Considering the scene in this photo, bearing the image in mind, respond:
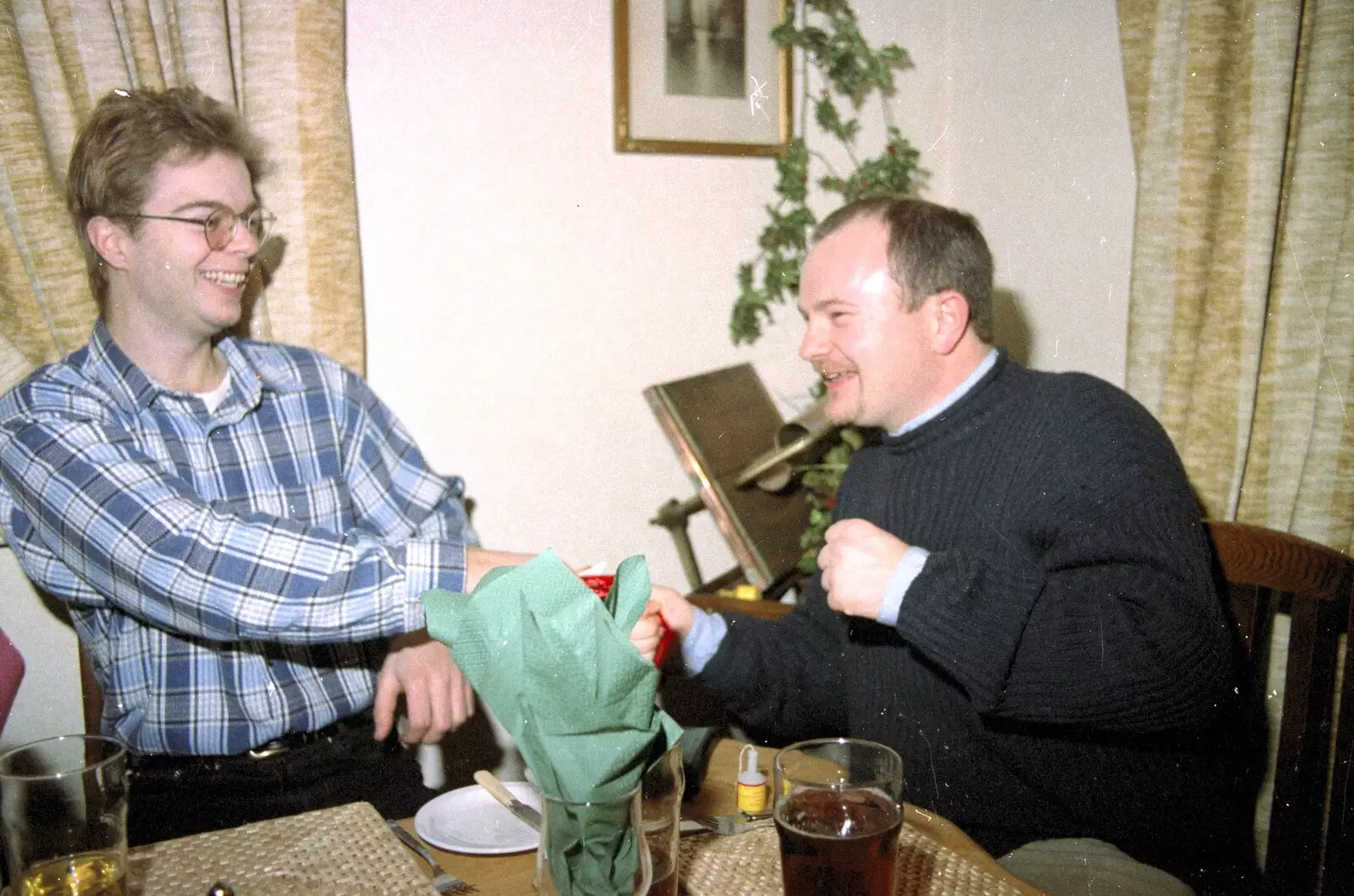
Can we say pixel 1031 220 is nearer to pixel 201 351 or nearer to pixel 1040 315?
pixel 1040 315

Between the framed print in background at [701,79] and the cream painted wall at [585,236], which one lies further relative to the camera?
the framed print in background at [701,79]

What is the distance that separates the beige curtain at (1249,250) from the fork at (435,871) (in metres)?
1.60

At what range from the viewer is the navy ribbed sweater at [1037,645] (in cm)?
125

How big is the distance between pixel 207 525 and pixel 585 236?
1165mm

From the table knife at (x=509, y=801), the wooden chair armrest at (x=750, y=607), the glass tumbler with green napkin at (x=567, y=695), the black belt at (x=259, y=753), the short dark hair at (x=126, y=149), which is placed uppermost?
the short dark hair at (x=126, y=149)

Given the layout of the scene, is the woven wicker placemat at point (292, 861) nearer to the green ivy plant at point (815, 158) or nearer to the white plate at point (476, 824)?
the white plate at point (476, 824)

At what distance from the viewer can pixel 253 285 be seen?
1.86 m

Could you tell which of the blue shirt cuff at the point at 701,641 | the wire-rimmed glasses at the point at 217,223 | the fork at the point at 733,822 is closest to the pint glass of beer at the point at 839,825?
the fork at the point at 733,822

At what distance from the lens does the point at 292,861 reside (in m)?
0.89

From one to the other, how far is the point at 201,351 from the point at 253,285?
0.21 meters

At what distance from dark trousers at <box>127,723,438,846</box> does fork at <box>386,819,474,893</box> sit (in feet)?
2.26

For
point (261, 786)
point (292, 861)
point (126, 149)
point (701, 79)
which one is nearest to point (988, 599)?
point (292, 861)

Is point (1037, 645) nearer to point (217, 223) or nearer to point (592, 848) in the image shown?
point (592, 848)

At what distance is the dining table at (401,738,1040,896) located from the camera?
0.85 metres
